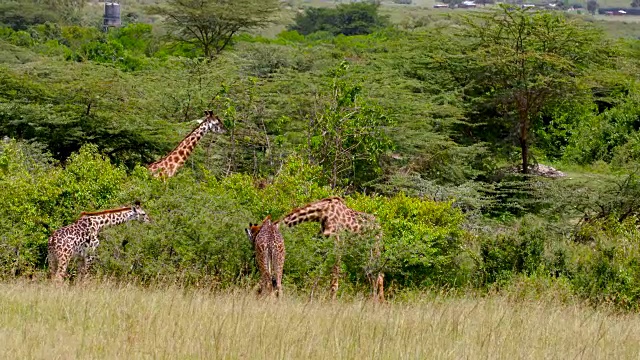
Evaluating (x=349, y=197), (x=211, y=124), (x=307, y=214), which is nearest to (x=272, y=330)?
(x=307, y=214)

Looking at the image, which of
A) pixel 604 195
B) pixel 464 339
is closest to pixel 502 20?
pixel 604 195

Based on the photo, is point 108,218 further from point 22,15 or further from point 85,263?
point 22,15

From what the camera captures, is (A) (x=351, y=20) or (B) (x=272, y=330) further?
(A) (x=351, y=20)

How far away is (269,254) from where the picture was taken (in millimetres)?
9914

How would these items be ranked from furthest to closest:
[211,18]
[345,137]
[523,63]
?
[211,18] < [523,63] < [345,137]

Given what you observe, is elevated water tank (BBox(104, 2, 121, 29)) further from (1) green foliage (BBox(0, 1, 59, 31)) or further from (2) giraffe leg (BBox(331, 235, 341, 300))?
(2) giraffe leg (BBox(331, 235, 341, 300))

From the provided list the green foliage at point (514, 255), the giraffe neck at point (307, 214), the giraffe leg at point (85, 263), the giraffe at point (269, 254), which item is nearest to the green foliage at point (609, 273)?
the green foliage at point (514, 255)

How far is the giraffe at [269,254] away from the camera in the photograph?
9844mm

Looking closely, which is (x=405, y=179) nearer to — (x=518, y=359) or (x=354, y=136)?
(x=354, y=136)

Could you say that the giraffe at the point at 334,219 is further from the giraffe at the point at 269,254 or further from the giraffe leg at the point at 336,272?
the giraffe at the point at 269,254

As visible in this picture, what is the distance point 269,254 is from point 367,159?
29.2ft

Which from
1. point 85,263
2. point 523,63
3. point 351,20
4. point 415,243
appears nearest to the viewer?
point 85,263

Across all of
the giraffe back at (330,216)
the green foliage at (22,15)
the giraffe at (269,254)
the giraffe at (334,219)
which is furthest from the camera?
the green foliage at (22,15)

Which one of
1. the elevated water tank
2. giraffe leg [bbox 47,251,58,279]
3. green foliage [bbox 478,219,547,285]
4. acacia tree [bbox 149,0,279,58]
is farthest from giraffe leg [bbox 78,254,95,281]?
the elevated water tank
